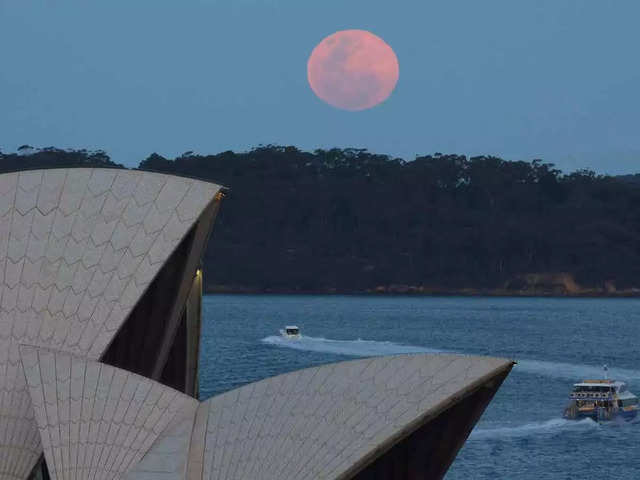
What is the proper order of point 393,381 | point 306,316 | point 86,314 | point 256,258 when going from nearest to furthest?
point 393,381, point 86,314, point 306,316, point 256,258

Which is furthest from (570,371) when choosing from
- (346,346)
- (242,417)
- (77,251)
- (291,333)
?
(242,417)

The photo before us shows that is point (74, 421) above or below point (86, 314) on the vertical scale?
below

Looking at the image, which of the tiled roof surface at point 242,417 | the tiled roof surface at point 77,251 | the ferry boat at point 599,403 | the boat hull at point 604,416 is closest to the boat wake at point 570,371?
the boat hull at point 604,416

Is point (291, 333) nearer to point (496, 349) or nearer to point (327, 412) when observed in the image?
point (496, 349)

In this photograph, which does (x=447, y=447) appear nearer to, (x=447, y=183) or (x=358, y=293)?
(x=358, y=293)

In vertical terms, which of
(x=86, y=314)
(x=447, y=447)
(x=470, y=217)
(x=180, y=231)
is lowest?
(x=447, y=447)

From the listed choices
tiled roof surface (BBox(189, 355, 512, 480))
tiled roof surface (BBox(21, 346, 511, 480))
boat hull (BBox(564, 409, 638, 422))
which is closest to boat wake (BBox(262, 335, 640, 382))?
boat hull (BBox(564, 409, 638, 422))

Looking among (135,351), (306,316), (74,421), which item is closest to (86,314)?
(135,351)
